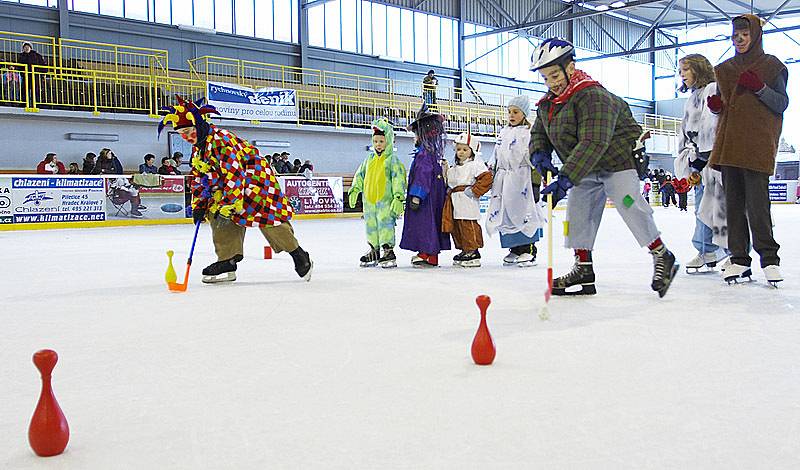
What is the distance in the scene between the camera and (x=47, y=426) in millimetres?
2016

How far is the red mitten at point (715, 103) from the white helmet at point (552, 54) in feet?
3.85

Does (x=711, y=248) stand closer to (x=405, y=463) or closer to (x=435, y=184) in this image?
(x=435, y=184)

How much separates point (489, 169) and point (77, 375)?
5028 mm

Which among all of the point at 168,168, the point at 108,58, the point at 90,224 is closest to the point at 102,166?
the point at 168,168

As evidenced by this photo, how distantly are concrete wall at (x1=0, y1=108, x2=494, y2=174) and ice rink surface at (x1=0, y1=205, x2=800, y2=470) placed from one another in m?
13.4

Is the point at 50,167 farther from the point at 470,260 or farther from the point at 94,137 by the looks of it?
the point at 470,260

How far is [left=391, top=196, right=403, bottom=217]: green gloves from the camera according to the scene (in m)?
7.05

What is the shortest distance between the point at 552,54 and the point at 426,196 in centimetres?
266

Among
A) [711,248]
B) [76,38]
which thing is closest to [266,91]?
[76,38]

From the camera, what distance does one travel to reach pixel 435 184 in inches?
287

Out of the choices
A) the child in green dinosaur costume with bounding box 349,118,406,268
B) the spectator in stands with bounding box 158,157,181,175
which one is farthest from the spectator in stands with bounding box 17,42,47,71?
the child in green dinosaur costume with bounding box 349,118,406,268

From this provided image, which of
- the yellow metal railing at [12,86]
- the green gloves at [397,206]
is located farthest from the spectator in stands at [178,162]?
the green gloves at [397,206]

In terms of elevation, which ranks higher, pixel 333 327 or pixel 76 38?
pixel 76 38

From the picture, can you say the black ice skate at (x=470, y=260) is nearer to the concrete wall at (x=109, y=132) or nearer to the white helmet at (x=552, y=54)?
the white helmet at (x=552, y=54)
